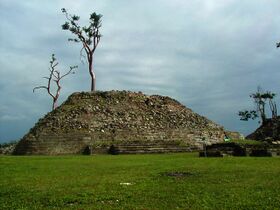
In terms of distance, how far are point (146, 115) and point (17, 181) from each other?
85.4 feet

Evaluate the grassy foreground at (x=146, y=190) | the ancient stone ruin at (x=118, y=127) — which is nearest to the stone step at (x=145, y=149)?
the ancient stone ruin at (x=118, y=127)

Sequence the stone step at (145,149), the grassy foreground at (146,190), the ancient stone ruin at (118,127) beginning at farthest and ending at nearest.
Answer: the ancient stone ruin at (118,127) < the stone step at (145,149) < the grassy foreground at (146,190)

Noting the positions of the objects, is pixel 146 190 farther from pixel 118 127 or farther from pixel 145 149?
pixel 118 127

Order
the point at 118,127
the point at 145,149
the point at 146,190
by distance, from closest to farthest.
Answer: the point at 146,190
the point at 145,149
the point at 118,127

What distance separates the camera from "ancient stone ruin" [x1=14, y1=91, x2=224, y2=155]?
33.8 meters

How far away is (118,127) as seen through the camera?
3650cm

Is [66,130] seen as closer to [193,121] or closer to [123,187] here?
[193,121]

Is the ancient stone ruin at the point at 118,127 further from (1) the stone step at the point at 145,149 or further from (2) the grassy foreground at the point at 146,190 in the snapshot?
(2) the grassy foreground at the point at 146,190

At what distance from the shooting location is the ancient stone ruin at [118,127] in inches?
1331

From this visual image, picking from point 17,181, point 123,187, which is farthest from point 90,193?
point 17,181

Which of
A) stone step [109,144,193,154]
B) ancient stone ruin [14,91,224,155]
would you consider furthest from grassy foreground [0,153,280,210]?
ancient stone ruin [14,91,224,155]

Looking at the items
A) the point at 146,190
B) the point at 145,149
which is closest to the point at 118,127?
the point at 145,149

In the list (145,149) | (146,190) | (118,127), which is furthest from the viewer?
(118,127)

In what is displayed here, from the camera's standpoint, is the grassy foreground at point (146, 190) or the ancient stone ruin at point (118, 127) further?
the ancient stone ruin at point (118, 127)
